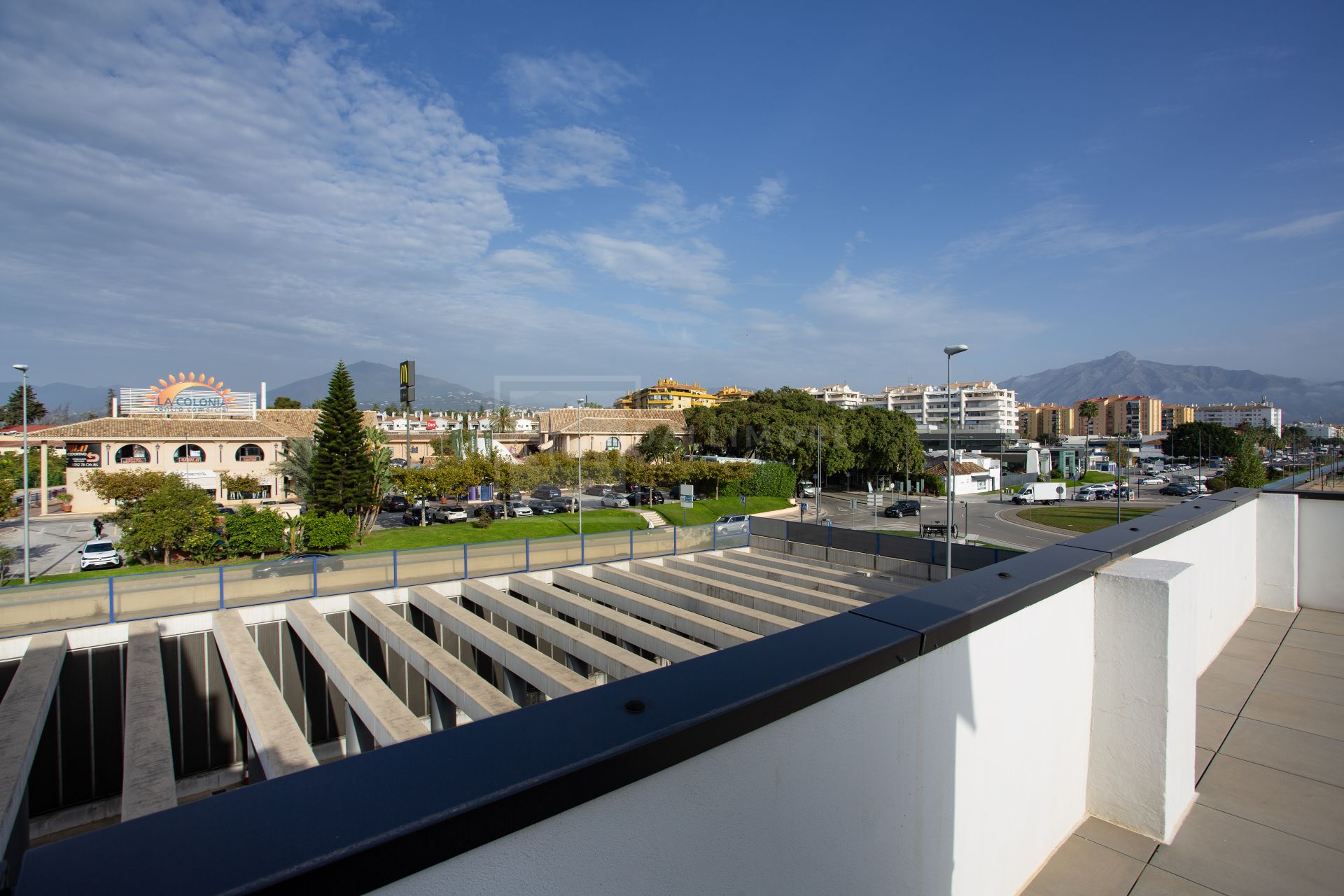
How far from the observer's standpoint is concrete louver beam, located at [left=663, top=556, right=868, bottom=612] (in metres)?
11.2

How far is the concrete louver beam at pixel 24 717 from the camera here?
6.27 metres

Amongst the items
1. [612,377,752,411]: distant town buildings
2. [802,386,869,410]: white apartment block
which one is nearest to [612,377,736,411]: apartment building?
[612,377,752,411]: distant town buildings

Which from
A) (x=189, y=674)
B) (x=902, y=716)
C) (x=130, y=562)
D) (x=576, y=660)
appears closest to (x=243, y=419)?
(x=130, y=562)

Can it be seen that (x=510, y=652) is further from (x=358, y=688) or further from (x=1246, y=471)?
(x=1246, y=471)

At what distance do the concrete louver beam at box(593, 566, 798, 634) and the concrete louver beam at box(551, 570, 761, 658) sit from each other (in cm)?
13

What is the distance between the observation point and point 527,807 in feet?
4.08

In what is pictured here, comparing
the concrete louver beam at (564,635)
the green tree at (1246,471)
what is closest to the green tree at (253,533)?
the concrete louver beam at (564,635)

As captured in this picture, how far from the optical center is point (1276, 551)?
634 cm

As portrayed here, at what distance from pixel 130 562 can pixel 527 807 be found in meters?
28.8

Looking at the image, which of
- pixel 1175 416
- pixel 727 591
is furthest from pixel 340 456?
pixel 1175 416

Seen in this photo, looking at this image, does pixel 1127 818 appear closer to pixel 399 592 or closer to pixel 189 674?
pixel 399 592

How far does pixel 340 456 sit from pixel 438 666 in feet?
81.6

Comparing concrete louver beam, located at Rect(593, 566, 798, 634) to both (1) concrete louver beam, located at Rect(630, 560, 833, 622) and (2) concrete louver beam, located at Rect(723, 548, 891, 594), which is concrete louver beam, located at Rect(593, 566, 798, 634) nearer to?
(1) concrete louver beam, located at Rect(630, 560, 833, 622)

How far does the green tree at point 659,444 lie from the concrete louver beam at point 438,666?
138 ft
